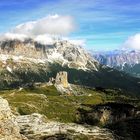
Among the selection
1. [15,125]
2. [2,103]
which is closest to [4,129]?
[15,125]

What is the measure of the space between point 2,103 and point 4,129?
4063 millimetres

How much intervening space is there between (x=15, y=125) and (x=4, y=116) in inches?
54.4

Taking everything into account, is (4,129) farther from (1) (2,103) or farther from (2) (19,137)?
(1) (2,103)

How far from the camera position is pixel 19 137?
3372 cm

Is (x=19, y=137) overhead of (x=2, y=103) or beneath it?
beneath

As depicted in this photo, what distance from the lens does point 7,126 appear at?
33031 millimetres

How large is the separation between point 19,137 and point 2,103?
165 inches

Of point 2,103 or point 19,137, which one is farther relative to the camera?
point 2,103

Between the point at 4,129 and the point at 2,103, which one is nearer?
the point at 4,129

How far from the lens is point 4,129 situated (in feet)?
107

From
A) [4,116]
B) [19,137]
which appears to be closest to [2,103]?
[4,116]

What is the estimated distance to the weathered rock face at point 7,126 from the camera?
106 ft

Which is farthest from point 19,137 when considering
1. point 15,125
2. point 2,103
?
point 2,103

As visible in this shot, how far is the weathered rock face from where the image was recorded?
32225 mm
